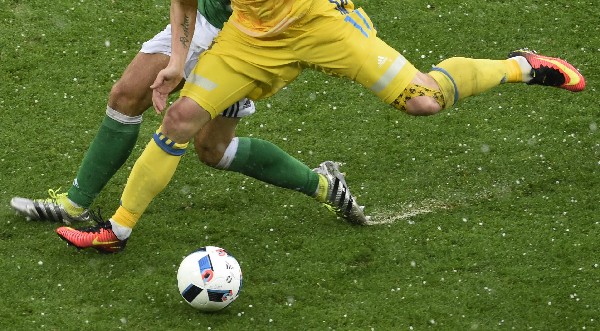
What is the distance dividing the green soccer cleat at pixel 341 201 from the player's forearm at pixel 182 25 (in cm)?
136

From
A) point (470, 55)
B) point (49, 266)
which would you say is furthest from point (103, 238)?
point (470, 55)

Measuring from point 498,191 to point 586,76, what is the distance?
5.61 ft

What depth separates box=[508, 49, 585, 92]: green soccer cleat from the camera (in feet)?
21.8

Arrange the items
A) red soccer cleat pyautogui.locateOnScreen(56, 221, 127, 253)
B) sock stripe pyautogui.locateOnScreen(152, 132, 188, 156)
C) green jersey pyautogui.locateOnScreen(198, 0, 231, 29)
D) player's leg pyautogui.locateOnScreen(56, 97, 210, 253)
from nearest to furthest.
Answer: player's leg pyautogui.locateOnScreen(56, 97, 210, 253), sock stripe pyautogui.locateOnScreen(152, 132, 188, 156), green jersey pyautogui.locateOnScreen(198, 0, 231, 29), red soccer cleat pyautogui.locateOnScreen(56, 221, 127, 253)

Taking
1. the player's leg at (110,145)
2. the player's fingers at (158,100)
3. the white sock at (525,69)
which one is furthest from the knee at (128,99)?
the white sock at (525,69)

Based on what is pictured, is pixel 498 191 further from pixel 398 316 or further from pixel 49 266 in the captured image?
pixel 49 266

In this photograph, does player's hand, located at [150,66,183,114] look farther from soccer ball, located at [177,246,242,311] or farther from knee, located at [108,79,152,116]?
soccer ball, located at [177,246,242,311]

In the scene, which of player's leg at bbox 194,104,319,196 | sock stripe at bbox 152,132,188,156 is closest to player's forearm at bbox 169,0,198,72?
sock stripe at bbox 152,132,188,156

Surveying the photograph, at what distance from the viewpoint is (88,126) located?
8.02 m

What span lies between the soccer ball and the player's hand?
833 millimetres

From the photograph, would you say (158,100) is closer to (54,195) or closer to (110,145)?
(110,145)

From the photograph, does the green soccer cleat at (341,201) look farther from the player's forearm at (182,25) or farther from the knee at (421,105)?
the player's forearm at (182,25)

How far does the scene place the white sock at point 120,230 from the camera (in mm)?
6453

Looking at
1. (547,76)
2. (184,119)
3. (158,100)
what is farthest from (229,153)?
(547,76)
